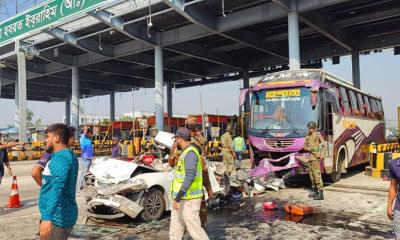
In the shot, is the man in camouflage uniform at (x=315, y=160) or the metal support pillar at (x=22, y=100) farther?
the metal support pillar at (x=22, y=100)

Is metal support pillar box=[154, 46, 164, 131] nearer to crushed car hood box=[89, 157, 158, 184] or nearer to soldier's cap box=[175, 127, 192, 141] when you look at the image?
crushed car hood box=[89, 157, 158, 184]

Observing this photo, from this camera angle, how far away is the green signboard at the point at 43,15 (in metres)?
23.3

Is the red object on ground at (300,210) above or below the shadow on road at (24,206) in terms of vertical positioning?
above

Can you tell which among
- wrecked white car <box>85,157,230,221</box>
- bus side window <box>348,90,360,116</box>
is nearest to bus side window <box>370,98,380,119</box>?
bus side window <box>348,90,360,116</box>

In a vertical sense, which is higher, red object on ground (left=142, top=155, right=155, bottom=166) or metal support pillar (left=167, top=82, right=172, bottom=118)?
metal support pillar (left=167, top=82, right=172, bottom=118)

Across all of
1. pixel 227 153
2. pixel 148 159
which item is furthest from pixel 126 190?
pixel 227 153

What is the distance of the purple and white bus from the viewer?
11820 mm

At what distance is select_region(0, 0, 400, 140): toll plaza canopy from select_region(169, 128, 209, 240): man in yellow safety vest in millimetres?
8948

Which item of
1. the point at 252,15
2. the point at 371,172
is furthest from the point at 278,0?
the point at 371,172

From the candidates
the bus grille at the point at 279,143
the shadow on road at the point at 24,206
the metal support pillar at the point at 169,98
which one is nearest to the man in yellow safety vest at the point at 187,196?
the shadow on road at the point at 24,206

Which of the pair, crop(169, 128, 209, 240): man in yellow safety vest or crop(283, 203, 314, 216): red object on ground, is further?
crop(283, 203, 314, 216): red object on ground

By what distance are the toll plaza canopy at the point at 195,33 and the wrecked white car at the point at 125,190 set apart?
6109 mm

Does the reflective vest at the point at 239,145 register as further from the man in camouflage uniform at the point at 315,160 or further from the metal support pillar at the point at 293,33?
the man in camouflage uniform at the point at 315,160

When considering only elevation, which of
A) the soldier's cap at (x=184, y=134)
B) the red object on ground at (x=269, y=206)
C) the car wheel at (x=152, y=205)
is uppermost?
the soldier's cap at (x=184, y=134)
